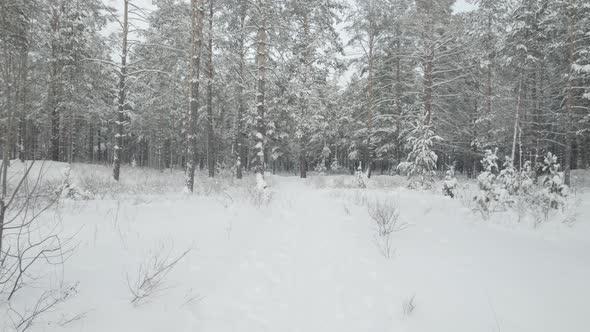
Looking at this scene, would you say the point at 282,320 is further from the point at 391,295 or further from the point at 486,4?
the point at 486,4

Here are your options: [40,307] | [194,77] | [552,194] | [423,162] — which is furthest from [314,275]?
[423,162]

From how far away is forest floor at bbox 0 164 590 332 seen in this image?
238cm

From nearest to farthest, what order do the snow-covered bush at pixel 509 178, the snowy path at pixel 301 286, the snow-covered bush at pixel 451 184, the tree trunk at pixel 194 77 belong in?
the snowy path at pixel 301 286, the snow-covered bush at pixel 509 178, the snow-covered bush at pixel 451 184, the tree trunk at pixel 194 77

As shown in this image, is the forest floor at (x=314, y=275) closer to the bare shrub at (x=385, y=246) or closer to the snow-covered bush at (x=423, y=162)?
the bare shrub at (x=385, y=246)

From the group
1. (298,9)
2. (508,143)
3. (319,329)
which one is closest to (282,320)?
(319,329)

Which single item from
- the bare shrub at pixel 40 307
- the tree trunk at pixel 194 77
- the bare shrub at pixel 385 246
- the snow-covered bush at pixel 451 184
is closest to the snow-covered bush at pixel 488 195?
the snow-covered bush at pixel 451 184

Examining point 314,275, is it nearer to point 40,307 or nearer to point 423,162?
point 40,307

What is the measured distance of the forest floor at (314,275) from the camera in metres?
2.38

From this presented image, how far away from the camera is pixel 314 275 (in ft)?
11.2

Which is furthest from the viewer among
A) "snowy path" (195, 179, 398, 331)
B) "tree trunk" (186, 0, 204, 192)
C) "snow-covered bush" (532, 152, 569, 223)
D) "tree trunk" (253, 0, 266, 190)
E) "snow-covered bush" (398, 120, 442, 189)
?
"snow-covered bush" (398, 120, 442, 189)

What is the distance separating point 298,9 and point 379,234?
11581 mm

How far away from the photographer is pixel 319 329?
8.02 ft

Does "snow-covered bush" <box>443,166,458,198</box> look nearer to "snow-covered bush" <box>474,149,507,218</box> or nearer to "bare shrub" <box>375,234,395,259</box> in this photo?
"snow-covered bush" <box>474,149,507,218</box>

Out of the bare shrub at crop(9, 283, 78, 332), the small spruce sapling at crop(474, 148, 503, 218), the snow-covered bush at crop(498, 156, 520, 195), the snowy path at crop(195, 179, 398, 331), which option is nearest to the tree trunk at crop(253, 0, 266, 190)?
the snowy path at crop(195, 179, 398, 331)
